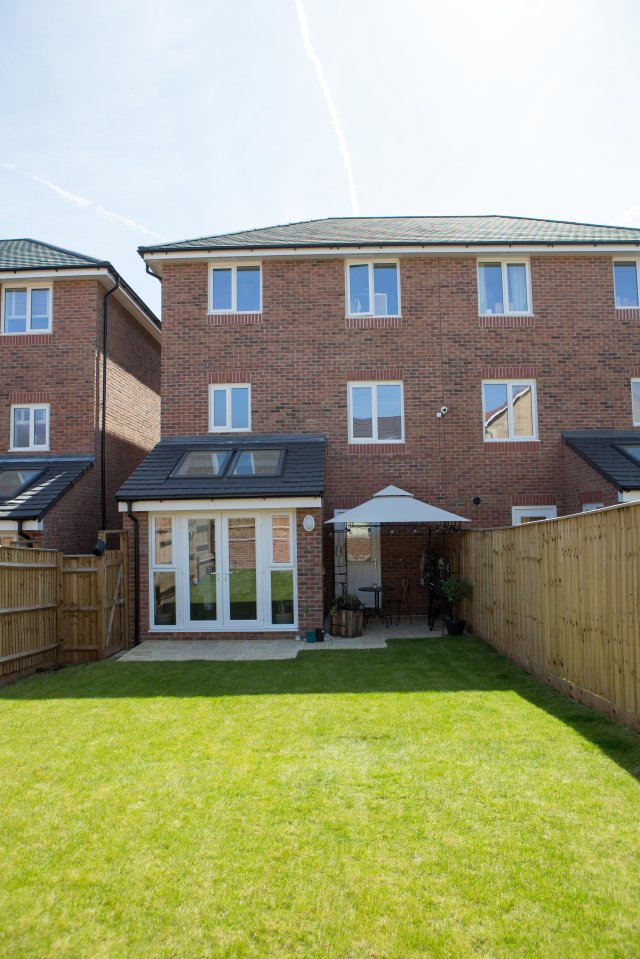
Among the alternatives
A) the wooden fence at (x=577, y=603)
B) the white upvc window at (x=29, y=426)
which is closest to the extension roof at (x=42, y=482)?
the white upvc window at (x=29, y=426)

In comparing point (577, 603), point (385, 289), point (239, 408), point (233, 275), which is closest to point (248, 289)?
point (233, 275)

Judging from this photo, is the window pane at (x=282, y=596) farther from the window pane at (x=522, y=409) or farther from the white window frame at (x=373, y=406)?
the window pane at (x=522, y=409)

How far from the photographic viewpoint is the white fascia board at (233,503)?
12188mm

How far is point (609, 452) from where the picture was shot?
1391 cm

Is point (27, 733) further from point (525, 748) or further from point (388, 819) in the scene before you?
point (525, 748)

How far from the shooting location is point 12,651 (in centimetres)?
941

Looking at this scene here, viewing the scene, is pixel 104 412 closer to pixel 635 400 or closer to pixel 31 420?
pixel 31 420

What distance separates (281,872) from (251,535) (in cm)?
899

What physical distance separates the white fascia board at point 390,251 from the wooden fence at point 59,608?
22.9ft

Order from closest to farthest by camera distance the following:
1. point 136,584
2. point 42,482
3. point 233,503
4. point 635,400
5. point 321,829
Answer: point 321,829 < point 233,503 < point 136,584 < point 42,482 < point 635,400

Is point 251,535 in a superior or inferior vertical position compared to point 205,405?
inferior

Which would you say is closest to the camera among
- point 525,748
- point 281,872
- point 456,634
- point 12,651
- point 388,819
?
point 281,872

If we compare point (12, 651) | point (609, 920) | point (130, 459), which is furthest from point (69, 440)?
point (609, 920)

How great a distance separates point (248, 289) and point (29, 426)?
20.9 ft
